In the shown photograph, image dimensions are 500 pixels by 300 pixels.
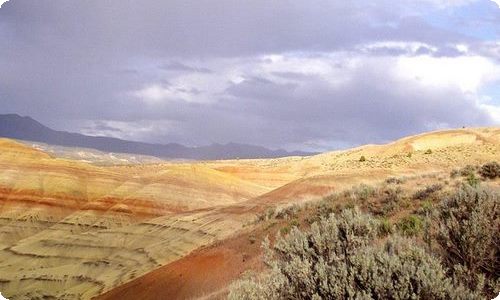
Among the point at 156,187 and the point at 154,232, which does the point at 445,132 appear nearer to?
the point at 156,187

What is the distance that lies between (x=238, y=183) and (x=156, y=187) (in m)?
12.4

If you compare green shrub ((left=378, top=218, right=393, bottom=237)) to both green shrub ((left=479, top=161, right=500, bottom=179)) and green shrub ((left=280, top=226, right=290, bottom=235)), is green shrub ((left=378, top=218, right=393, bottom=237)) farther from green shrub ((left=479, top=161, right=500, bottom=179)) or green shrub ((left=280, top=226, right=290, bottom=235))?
green shrub ((left=479, top=161, right=500, bottom=179))

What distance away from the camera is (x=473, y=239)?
9797 mm

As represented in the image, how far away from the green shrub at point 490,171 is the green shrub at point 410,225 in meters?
9.70

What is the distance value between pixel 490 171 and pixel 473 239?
753 inches

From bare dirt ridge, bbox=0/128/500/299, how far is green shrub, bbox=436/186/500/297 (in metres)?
14.3

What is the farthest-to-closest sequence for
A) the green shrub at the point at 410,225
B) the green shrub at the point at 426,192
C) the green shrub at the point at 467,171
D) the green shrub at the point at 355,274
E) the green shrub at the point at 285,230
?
the green shrub at the point at 467,171
the green shrub at the point at 285,230
the green shrub at the point at 426,192
the green shrub at the point at 410,225
the green shrub at the point at 355,274

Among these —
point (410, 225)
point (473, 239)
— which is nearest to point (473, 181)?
point (410, 225)

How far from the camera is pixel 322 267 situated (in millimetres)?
8258

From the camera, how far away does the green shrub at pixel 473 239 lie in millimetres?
9094

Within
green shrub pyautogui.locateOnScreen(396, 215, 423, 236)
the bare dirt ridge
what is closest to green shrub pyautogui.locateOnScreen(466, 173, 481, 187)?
green shrub pyautogui.locateOnScreen(396, 215, 423, 236)

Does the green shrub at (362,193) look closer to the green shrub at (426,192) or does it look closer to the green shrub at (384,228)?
the green shrub at (426,192)

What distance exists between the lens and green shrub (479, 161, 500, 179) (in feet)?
88.4

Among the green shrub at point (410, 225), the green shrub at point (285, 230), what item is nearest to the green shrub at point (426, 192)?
the green shrub at point (410, 225)
